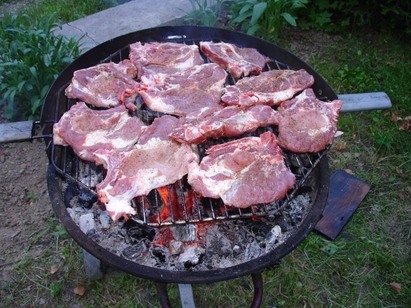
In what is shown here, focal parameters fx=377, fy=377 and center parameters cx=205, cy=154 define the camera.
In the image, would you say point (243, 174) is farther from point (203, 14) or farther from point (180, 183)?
point (203, 14)

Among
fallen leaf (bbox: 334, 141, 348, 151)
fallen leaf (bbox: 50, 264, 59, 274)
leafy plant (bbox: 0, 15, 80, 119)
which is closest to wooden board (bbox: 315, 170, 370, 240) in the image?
fallen leaf (bbox: 334, 141, 348, 151)

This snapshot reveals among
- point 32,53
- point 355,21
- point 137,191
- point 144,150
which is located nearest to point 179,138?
point 144,150

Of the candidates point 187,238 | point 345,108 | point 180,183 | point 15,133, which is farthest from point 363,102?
point 15,133

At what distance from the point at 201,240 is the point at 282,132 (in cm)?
94

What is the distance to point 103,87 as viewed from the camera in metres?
2.91

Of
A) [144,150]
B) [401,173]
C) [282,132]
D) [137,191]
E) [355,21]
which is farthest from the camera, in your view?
[355,21]

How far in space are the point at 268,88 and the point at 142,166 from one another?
1.23 metres

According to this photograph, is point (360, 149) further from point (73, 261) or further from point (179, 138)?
point (73, 261)

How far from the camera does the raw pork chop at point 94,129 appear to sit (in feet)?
8.29

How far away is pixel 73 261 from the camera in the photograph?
3.13 m

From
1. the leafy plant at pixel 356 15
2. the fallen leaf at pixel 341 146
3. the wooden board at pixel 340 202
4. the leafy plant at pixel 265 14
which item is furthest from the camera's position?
the leafy plant at pixel 356 15

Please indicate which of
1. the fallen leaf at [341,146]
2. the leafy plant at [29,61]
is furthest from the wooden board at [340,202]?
the leafy plant at [29,61]

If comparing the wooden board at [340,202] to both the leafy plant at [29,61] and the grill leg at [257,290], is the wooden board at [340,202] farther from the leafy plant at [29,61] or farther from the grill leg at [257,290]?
the leafy plant at [29,61]

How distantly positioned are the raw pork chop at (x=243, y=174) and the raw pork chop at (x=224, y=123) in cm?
12
